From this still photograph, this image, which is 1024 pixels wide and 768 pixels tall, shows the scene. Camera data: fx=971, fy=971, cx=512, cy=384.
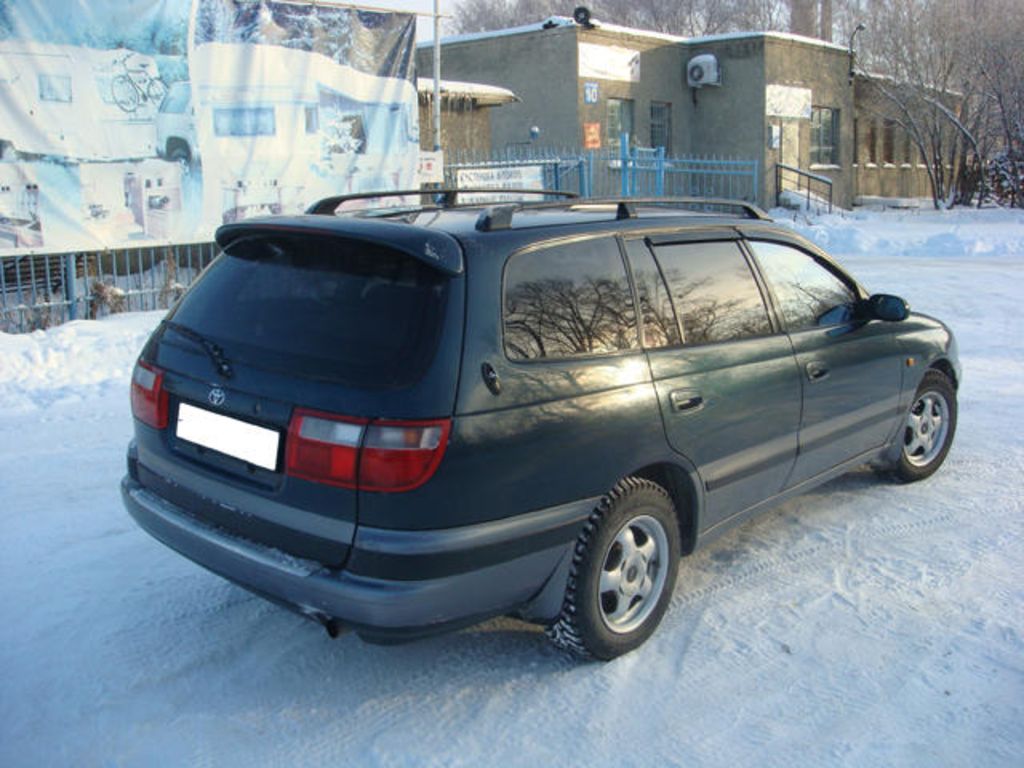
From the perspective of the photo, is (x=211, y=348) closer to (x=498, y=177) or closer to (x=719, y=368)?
(x=719, y=368)

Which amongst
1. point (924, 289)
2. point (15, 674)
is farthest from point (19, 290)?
point (924, 289)

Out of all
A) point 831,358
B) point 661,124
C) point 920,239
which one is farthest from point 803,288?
point 661,124

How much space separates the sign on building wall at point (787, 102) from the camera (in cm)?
2439

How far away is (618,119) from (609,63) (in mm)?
1476

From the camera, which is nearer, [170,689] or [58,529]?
Result: [170,689]

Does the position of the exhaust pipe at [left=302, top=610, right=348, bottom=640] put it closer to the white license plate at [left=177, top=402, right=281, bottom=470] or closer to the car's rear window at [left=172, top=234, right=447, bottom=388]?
the white license plate at [left=177, top=402, right=281, bottom=470]

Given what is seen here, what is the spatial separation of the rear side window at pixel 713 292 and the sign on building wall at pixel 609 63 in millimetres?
19027

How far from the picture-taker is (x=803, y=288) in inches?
179

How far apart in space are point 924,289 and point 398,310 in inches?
406

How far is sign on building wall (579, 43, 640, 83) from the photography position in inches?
870

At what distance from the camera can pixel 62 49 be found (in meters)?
8.97

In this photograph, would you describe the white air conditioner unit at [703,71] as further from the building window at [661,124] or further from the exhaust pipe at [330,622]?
the exhaust pipe at [330,622]

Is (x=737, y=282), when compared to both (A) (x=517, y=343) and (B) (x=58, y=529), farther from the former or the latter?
(B) (x=58, y=529)

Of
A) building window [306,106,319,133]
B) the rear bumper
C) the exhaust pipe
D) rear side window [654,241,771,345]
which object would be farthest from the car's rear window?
building window [306,106,319,133]
